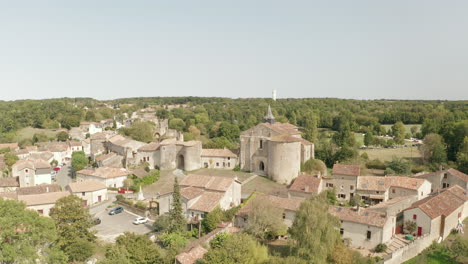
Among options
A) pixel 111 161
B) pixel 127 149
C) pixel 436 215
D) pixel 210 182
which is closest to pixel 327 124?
pixel 127 149

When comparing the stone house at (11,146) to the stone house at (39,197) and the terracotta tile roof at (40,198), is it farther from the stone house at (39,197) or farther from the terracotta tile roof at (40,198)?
the terracotta tile roof at (40,198)

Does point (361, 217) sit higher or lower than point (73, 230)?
higher

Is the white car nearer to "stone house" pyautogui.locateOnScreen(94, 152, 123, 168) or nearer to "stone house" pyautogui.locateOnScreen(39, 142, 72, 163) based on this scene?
"stone house" pyautogui.locateOnScreen(94, 152, 123, 168)

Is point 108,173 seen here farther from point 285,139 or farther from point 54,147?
point 54,147

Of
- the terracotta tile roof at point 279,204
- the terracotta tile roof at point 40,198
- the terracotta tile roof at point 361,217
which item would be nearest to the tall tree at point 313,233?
the terracotta tile roof at point 361,217

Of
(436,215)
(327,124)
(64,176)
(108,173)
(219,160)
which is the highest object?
(327,124)

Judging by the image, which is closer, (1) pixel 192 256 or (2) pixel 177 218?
(1) pixel 192 256
